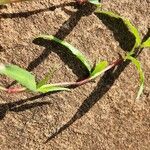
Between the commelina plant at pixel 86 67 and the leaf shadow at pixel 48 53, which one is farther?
the leaf shadow at pixel 48 53

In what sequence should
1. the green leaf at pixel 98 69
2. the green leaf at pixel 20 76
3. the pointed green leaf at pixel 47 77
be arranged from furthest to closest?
the green leaf at pixel 98 69 < the pointed green leaf at pixel 47 77 < the green leaf at pixel 20 76

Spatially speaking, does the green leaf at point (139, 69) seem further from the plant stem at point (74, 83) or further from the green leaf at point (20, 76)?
the green leaf at point (20, 76)

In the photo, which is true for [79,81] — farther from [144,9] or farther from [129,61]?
[144,9]

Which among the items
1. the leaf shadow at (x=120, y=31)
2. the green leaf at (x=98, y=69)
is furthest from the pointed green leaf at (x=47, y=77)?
the leaf shadow at (x=120, y=31)

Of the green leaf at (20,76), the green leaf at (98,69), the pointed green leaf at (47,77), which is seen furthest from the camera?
the green leaf at (98,69)

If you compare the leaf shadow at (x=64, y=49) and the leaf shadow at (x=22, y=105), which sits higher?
the leaf shadow at (x=64, y=49)

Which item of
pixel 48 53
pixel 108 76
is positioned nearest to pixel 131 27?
pixel 108 76

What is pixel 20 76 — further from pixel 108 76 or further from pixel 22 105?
pixel 108 76

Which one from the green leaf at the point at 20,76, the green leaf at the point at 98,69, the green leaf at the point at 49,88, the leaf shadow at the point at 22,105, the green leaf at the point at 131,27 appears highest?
the green leaf at the point at 131,27

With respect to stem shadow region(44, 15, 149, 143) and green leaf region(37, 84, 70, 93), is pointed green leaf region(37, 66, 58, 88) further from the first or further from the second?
stem shadow region(44, 15, 149, 143)
